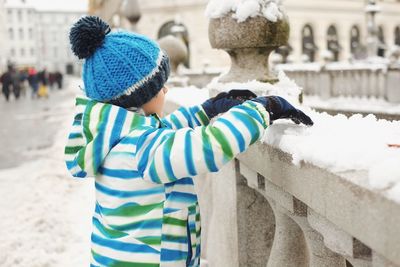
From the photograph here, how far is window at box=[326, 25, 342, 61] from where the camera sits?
3743 centimetres

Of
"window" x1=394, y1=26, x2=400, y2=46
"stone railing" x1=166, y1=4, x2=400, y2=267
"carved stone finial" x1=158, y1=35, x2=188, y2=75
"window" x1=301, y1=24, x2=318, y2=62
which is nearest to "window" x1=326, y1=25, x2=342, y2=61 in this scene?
"window" x1=301, y1=24, x2=318, y2=62

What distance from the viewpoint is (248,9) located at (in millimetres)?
2553

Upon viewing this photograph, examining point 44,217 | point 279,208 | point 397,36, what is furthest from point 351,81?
point 397,36

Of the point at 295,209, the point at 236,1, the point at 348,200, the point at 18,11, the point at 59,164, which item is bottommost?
the point at 59,164

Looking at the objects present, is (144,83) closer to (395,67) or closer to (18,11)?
(395,67)

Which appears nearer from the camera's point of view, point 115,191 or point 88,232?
point 115,191

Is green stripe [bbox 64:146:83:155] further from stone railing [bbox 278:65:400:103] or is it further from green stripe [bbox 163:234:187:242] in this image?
stone railing [bbox 278:65:400:103]

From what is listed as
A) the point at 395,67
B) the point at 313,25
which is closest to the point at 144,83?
the point at 395,67

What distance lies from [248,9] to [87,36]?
3.39ft

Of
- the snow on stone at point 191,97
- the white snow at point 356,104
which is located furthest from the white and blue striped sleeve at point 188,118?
the white snow at point 356,104

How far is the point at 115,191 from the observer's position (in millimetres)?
1764

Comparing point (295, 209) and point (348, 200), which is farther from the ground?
point (348, 200)

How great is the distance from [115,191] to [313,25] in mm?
37060

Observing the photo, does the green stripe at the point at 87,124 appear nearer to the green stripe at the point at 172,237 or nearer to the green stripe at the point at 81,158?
the green stripe at the point at 81,158
